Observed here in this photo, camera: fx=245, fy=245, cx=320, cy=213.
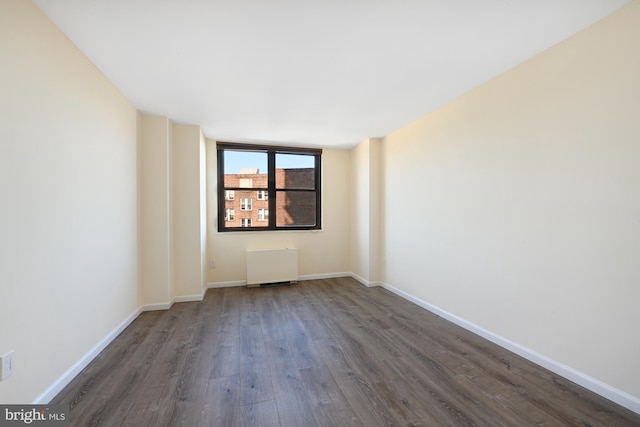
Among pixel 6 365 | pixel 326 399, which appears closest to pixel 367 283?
pixel 326 399

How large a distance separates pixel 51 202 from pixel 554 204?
3522 mm

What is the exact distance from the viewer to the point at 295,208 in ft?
15.0

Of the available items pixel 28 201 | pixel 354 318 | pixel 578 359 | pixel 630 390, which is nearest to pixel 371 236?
pixel 354 318

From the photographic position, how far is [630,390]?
1.48 meters

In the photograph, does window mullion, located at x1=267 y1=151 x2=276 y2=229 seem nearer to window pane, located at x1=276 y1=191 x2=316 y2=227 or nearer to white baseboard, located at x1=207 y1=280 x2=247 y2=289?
window pane, located at x1=276 y1=191 x2=316 y2=227

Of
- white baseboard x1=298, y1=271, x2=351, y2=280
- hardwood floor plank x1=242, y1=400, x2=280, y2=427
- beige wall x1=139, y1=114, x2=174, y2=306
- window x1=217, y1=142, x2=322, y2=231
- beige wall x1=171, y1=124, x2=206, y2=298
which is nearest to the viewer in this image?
hardwood floor plank x1=242, y1=400, x2=280, y2=427

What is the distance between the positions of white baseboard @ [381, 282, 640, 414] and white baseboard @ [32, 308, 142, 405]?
3.37 meters

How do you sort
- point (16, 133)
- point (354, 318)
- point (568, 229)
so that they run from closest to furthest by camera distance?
point (16, 133) → point (568, 229) → point (354, 318)

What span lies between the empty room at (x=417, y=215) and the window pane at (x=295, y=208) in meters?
1.61

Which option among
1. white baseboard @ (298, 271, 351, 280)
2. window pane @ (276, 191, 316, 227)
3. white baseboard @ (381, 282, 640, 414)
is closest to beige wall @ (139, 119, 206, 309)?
window pane @ (276, 191, 316, 227)

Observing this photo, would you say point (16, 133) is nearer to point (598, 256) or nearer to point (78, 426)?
point (78, 426)

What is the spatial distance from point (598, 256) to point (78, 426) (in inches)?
131

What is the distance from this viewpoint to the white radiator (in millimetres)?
4008

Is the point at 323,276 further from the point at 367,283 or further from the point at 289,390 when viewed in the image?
the point at 289,390
